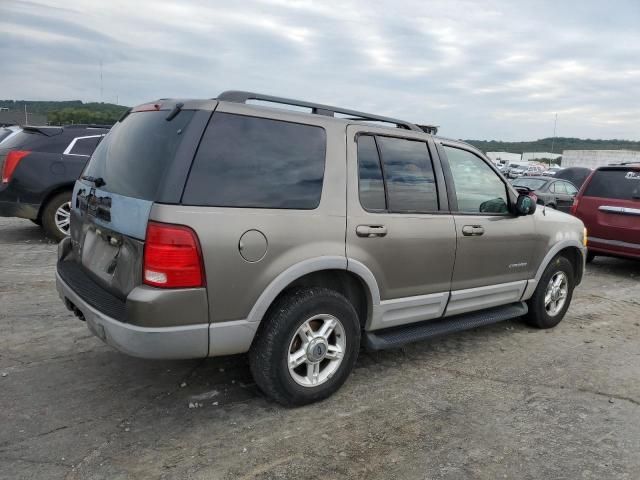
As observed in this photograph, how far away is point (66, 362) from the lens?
3.77 m

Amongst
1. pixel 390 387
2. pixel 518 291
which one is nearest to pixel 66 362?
pixel 390 387

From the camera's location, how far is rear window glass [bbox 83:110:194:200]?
2.81 m

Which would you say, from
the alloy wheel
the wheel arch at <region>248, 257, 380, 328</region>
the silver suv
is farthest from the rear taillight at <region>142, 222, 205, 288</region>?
the alloy wheel

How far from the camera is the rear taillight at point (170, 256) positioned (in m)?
2.64

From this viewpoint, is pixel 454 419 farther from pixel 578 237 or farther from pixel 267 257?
pixel 578 237

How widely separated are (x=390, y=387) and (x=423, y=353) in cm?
79

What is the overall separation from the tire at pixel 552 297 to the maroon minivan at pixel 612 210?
3.04 metres

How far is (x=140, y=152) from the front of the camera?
9.98 ft

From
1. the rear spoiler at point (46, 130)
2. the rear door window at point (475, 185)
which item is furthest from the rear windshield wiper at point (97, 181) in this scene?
the rear spoiler at point (46, 130)

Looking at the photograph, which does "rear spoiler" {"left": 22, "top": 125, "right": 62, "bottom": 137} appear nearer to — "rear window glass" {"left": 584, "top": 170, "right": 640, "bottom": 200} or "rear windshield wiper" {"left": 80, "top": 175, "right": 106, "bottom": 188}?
"rear windshield wiper" {"left": 80, "top": 175, "right": 106, "bottom": 188}

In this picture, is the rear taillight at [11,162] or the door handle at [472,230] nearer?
the door handle at [472,230]

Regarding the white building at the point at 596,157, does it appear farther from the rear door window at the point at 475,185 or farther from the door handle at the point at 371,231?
the door handle at the point at 371,231

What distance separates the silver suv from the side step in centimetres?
2

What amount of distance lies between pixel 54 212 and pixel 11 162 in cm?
93
